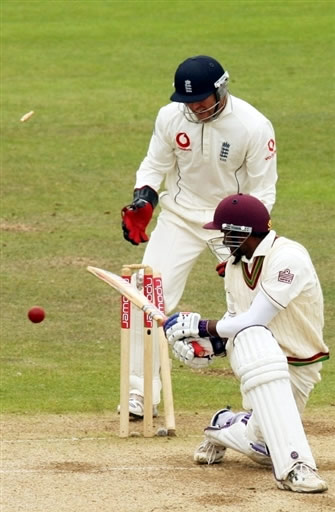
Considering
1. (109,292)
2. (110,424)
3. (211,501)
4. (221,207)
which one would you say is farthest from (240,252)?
(109,292)

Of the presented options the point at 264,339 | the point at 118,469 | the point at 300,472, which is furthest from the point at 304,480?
the point at 118,469

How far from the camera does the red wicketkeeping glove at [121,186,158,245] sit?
29.4 ft

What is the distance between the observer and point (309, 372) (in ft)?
24.4

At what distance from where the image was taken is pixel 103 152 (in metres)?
19.5

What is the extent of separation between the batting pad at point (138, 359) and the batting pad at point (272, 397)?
199 centimetres

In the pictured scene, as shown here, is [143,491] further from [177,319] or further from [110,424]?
[110,424]

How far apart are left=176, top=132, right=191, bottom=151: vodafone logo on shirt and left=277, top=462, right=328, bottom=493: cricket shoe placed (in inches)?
107

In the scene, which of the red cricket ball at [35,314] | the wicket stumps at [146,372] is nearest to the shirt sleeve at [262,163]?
the wicket stumps at [146,372]

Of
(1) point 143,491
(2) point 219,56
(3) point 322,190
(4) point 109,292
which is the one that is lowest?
(2) point 219,56

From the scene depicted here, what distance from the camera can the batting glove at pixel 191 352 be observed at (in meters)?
7.18

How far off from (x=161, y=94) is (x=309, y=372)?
1562 cm

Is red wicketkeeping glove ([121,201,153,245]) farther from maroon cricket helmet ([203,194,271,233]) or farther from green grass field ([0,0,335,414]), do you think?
maroon cricket helmet ([203,194,271,233])

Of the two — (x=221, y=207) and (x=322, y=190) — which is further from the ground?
(x=221, y=207)

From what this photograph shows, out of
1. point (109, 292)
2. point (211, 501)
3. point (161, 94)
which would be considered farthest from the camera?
point (161, 94)
